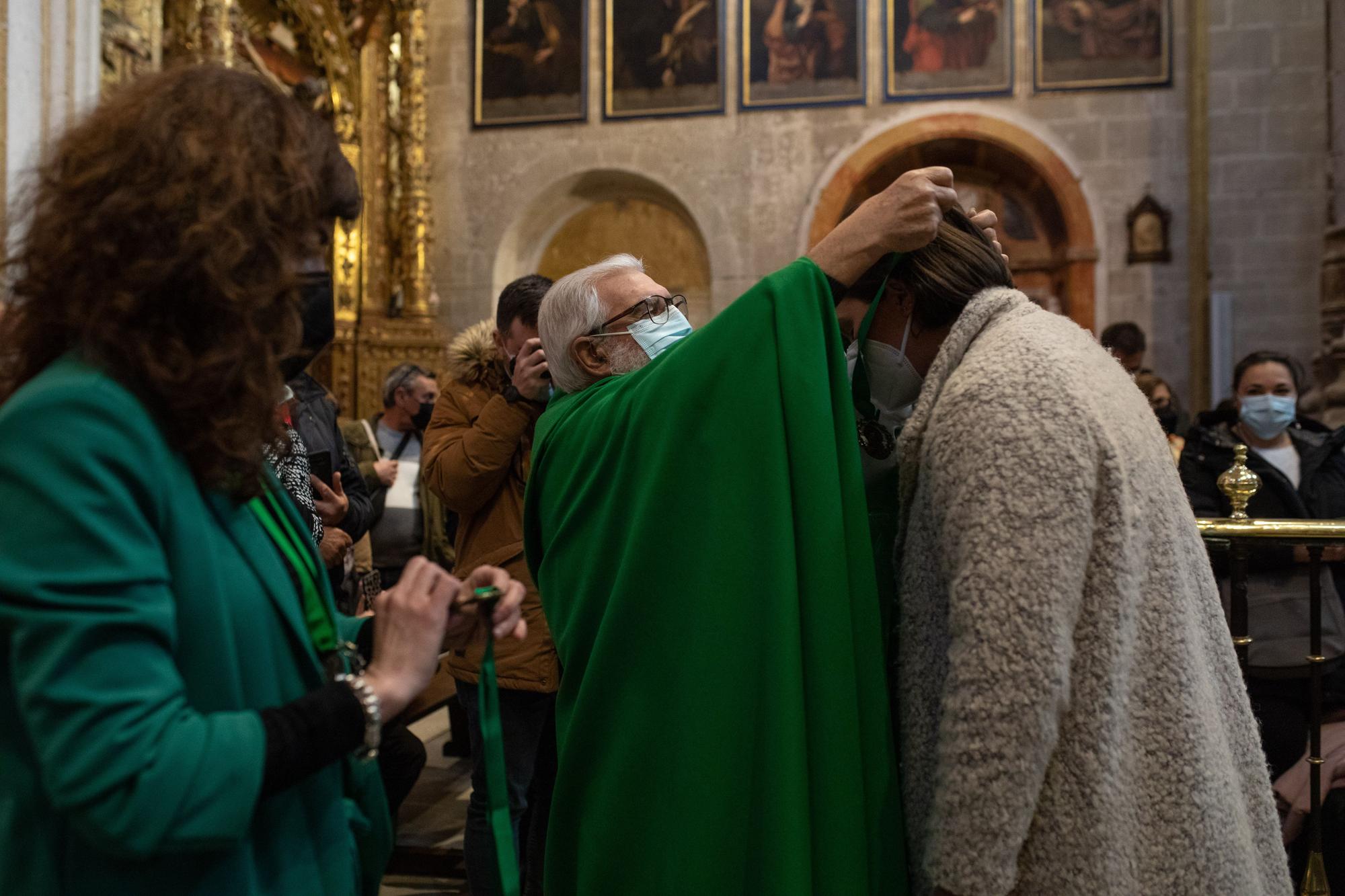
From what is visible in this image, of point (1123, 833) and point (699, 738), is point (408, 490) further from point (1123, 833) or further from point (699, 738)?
point (1123, 833)

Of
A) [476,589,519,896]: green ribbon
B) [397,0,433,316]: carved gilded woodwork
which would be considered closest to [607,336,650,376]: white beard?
[476,589,519,896]: green ribbon

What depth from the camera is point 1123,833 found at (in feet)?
4.41

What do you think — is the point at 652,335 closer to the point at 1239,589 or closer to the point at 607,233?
the point at 1239,589

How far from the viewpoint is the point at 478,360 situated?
3.09 metres

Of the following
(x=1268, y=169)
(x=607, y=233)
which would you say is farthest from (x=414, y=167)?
(x=1268, y=169)

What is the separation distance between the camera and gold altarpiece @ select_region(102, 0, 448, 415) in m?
10.2

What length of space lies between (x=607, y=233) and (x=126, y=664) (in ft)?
37.7

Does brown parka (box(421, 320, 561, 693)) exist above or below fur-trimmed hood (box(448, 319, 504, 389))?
below

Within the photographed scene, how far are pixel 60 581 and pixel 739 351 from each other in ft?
3.13

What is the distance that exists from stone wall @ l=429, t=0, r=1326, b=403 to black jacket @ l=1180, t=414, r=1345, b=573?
262 inches

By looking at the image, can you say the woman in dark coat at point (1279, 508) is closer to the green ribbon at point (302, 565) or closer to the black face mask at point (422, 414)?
the green ribbon at point (302, 565)

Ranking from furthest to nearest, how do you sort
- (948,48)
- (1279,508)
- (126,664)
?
(948,48), (1279,508), (126,664)

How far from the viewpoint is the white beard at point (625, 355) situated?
209 centimetres

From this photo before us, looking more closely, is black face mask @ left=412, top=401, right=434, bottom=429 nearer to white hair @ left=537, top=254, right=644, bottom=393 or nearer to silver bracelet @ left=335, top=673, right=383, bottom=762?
white hair @ left=537, top=254, right=644, bottom=393
